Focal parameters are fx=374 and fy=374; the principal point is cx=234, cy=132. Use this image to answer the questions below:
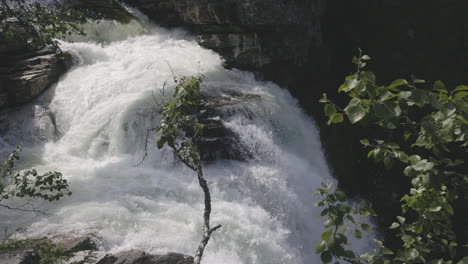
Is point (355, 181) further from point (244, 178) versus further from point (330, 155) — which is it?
point (244, 178)

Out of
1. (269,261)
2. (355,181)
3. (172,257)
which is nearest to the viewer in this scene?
(172,257)

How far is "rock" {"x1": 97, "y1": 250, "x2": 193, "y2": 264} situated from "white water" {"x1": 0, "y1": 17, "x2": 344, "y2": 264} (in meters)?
0.21

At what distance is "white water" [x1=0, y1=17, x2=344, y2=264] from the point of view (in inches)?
212

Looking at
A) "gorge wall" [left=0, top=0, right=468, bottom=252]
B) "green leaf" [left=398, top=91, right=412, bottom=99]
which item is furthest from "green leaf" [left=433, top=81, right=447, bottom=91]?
"gorge wall" [left=0, top=0, right=468, bottom=252]

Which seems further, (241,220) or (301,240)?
(301,240)

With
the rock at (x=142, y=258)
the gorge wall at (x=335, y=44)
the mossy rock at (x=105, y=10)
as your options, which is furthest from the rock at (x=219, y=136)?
the mossy rock at (x=105, y=10)

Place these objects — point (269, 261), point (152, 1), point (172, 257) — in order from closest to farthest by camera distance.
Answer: point (172, 257), point (269, 261), point (152, 1)

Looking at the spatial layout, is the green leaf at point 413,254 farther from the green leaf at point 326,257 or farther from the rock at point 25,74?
the rock at point 25,74

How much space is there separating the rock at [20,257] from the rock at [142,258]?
833 mm

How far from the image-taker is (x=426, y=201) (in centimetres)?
168

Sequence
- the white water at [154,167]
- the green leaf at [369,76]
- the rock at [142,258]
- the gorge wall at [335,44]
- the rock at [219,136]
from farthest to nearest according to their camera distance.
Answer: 1. the gorge wall at [335,44]
2. the rock at [219,136]
3. the white water at [154,167]
4. the rock at [142,258]
5. the green leaf at [369,76]

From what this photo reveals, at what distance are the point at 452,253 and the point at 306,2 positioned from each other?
411 inches

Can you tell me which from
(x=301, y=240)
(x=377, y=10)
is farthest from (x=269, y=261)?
(x=377, y=10)

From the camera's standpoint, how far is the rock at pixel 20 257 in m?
3.51
